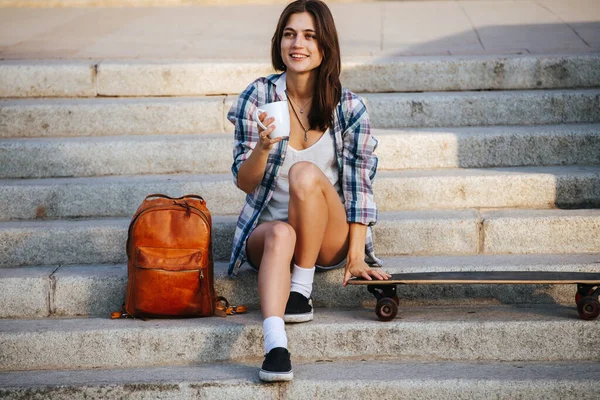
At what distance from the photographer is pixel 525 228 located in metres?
4.14

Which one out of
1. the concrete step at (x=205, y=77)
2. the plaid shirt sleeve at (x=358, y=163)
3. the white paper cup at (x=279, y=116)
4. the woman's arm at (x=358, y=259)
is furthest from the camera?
the concrete step at (x=205, y=77)

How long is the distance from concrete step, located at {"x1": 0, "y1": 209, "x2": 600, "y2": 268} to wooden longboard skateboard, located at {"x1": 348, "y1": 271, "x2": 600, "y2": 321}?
471 millimetres

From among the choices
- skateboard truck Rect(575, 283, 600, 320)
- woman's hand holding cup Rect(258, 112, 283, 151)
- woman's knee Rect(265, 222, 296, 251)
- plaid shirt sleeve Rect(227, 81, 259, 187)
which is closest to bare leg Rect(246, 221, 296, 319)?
woman's knee Rect(265, 222, 296, 251)

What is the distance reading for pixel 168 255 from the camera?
12.0 feet

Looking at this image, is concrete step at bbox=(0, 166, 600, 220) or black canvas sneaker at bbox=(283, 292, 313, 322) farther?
concrete step at bbox=(0, 166, 600, 220)

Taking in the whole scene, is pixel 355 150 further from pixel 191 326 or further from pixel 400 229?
pixel 191 326

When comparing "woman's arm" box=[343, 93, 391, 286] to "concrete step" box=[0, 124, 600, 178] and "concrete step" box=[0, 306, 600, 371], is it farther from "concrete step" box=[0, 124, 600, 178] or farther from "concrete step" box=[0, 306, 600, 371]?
"concrete step" box=[0, 124, 600, 178]

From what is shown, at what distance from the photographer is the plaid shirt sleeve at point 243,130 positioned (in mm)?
3709

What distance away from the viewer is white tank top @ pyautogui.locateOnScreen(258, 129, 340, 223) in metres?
3.81

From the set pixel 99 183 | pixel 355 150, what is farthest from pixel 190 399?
pixel 99 183

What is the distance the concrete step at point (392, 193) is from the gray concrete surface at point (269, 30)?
1445 mm

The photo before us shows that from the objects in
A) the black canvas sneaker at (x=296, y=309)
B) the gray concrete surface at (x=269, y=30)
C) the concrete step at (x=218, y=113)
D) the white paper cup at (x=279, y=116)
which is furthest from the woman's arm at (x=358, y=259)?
the gray concrete surface at (x=269, y=30)

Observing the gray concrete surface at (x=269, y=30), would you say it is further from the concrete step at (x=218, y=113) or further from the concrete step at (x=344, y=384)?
the concrete step at (x=344, y=384)

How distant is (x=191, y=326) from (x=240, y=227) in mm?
513
